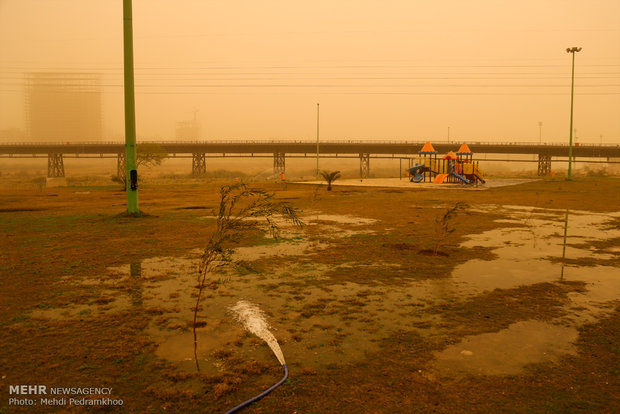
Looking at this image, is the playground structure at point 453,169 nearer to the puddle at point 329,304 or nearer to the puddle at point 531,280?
the puddle at point 531,280

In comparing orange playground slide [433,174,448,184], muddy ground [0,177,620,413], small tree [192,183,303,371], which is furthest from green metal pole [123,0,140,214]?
orange playground slide [433,174,448,184]

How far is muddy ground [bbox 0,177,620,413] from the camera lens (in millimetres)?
4020

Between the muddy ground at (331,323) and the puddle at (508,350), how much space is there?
0.03 metres

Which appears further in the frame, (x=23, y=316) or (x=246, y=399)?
(x=23, y=316)

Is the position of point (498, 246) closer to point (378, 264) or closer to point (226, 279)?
point (378, 264)

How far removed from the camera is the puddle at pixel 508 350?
4508 mm

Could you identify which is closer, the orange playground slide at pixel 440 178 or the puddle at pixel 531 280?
the puddle at pixel 531 280

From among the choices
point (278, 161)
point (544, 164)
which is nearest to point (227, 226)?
point (278, 161)

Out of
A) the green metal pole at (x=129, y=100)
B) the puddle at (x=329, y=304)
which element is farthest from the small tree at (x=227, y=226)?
the green metal pole at (x=129, y=100)

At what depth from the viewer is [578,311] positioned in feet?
20.5

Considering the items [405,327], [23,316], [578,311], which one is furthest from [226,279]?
[578,311]

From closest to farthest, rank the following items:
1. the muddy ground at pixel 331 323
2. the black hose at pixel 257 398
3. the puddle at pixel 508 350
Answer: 1. the black hose at pixel 257 398
2. the muddy ground at pixel 331 323
3. the puddle at pixel 508 350

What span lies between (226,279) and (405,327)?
3.76 m

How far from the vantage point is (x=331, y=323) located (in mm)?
5777
